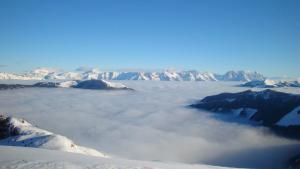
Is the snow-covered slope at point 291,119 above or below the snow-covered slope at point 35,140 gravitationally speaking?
below

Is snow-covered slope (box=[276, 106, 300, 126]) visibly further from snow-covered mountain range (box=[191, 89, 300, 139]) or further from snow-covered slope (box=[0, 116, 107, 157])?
snow-covered slope (box=[0, 116, 107, 157])

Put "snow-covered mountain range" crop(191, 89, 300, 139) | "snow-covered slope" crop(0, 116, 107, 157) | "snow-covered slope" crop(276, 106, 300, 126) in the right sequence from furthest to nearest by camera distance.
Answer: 1. "snow-covered slope" crop(276, 106, 300, 126)
2. "snow-covered mountain range" crop(191, 89, 300, 139)
3. "snow-covered slope" crop(0, 116, 107, 157)

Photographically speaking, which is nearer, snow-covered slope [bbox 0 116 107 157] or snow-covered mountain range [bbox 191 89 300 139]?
snow-covered slope [bbox 0 116 107 157]

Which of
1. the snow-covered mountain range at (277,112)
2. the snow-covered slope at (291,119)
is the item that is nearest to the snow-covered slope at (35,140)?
the snow-covered mountain range at (277,112)

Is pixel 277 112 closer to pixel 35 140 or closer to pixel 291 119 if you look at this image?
pixel 291 119

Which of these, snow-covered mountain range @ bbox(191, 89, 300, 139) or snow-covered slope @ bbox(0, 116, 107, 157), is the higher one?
snow-covered slope @ bbox(0, 116, 107, 157)

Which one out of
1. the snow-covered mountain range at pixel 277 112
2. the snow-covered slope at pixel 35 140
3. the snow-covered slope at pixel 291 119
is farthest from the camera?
the snow-covered slope at pixel 291 119

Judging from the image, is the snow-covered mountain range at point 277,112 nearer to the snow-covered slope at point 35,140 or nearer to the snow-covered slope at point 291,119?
the snow-covered slope at point 291,119

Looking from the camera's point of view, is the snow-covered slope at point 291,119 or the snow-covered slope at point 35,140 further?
the snow-covered slope at point 291,119

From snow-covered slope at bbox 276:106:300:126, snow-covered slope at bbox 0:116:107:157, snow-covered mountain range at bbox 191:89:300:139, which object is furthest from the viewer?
snow-covered slope at bbox 276:106:300:126

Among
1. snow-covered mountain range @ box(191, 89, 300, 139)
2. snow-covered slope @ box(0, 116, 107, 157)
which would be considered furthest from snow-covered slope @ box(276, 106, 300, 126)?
snow-covered slope @ box(0, 116, 107, 157)

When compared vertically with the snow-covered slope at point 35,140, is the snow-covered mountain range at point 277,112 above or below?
below

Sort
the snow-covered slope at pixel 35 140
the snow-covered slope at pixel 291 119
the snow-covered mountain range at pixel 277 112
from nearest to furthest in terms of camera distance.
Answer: the snow-covered slope at pixel 35 140
the snow-covered mountain range at pixel 277 112
the snow-covered slope at pixel 291 119
